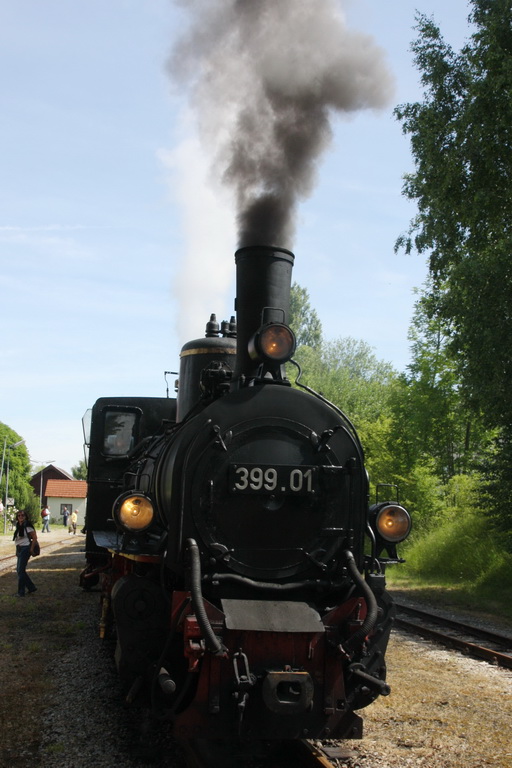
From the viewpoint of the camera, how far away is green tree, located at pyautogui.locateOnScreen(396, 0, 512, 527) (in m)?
14.7

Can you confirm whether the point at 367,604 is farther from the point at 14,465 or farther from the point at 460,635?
the point at 14,465

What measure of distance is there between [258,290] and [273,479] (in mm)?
1496

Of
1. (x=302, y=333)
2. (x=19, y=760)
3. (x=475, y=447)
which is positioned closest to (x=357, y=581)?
(x=19, y=760)

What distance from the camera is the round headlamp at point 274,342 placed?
5578mm

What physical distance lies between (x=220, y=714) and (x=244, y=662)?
341 mm

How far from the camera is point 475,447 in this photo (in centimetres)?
2589

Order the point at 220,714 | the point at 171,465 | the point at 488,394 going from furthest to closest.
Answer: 1. the point at 488,394
2. the point at 171,465
3. the point at 220,714

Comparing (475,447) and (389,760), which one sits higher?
(475,447)

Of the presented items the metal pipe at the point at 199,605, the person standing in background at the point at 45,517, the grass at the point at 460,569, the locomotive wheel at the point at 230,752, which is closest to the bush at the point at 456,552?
the grass at the point at 460,569

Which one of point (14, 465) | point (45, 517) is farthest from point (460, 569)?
point (14, 465)

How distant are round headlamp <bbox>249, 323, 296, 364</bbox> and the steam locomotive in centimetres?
1

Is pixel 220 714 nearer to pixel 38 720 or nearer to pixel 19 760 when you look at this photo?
pixel 19 760

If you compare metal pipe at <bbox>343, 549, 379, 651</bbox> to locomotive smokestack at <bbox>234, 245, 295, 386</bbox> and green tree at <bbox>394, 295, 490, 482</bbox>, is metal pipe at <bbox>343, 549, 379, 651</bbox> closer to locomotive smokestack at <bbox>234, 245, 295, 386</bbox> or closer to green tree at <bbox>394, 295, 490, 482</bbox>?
locomotive smokestack at <bbox>234, 245, 295, 386</bbox>

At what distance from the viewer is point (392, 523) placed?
18.9 feet
